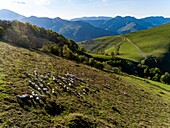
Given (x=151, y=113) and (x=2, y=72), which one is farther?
(x=151, y=113)

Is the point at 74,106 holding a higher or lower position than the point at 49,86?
lower

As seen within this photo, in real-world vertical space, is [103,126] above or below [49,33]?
below

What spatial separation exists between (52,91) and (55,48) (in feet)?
191

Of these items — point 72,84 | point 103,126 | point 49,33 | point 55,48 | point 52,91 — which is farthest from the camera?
point 49,33

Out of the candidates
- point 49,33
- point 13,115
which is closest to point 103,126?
point 13,115

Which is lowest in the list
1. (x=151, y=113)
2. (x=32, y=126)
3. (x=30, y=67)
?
(x=151, y=113)

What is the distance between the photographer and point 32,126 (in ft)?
95.7

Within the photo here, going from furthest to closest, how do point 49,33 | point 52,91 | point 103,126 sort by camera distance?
point 49,33 < point 52,91 < point 103,126

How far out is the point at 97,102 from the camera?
45062 millimetres

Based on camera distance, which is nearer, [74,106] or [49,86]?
[74,106]

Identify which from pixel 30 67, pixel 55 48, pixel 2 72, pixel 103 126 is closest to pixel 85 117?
pixel 103 126

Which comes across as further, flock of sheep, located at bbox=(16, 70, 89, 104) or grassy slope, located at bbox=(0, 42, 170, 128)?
flock of sheep, located at bbox=(16, 70, 89, 104)

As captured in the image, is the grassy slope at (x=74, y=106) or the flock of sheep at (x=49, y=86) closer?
the grassy slope at (x=74, y=106)

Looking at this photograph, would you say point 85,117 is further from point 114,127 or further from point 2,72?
point 2,72
